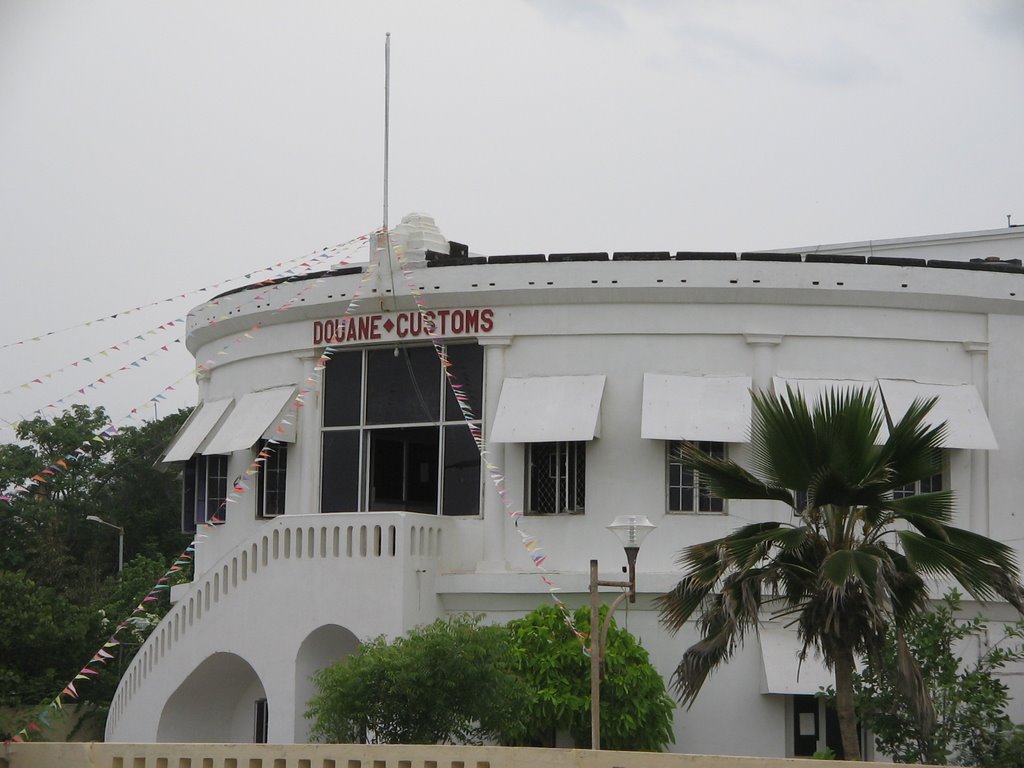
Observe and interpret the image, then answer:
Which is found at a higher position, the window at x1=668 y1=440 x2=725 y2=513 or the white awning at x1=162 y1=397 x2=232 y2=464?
the white awning at x1=162 y1=397 x2=232 y2=464

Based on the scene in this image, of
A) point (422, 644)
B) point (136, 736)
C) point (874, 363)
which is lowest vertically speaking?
point (136, 736)

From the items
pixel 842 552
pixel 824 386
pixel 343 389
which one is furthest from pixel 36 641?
pixel 842 552

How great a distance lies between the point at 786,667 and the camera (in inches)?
842

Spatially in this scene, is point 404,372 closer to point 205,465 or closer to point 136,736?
point 205,465

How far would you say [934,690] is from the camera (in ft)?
61.1

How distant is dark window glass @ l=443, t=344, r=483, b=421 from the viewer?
927 inches

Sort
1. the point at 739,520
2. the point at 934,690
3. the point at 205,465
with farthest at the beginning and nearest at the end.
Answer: the point at 205,465 → the point at 739,520 → the point at 934,690

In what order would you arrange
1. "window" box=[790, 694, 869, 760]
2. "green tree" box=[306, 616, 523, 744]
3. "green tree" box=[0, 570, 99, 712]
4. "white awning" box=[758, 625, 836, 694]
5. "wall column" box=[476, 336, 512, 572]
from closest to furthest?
"green tree" box=[306, 616, 523, 744] → "white awning" box=[758, 625, 836, 694] → "window" box=[790, 694, 869, 760] → "wall column" box=[476, 336, 512, 572] → "green tree" box=[0, 570, 99, 712]

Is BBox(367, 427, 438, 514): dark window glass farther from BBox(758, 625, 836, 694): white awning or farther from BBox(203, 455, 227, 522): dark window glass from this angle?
BBox(758, 625, 836, 694): white awning

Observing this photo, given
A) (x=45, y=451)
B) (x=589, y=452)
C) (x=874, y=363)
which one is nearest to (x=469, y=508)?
(x=589, y=452)

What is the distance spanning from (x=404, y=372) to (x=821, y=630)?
978cm

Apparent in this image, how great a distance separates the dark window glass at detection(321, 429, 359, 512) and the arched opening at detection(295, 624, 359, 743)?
2.25 meters

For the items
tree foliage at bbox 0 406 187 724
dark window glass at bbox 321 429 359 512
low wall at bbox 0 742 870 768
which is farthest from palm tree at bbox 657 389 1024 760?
tree foliage at bbox 0 406 187 724

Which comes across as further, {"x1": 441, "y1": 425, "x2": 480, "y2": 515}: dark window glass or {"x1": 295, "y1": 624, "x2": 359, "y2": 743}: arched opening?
{"x1": 441, "y1": 425, "x2": 480, "y2": 515}: dark window glass
